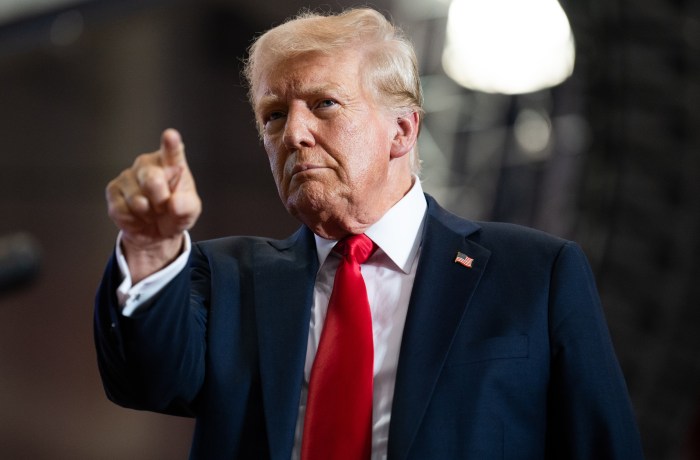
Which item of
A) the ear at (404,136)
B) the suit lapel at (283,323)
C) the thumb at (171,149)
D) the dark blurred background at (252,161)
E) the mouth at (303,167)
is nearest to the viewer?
the thumb at (171,149)

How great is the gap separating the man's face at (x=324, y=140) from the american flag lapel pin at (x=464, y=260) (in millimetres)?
153

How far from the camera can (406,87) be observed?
176 cm

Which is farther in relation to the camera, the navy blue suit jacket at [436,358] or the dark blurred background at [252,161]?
the dark blurred background at [252,161]

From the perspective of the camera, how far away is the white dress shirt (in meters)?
1.53

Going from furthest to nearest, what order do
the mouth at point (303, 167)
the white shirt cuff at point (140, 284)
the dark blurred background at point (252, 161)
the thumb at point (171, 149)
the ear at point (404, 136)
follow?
1. the dark blurred background at point (252, 161)
2. the ear at point (404, 136)
3. the mouth at point (303, 167)
4. the white shirt cuff at point (140, 284)
5. the thumb at point (171, 149)

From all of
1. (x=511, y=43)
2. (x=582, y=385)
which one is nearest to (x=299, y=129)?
(x=582, y=385)

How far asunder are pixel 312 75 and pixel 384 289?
0.36 meters

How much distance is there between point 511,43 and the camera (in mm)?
4793

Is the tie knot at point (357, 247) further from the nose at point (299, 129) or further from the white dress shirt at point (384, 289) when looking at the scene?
the nose at point (299, 129)

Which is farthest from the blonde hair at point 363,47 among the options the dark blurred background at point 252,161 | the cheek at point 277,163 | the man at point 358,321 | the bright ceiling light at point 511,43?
the bright ceiling light at point 511,43

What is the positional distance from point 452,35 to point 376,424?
3588 mm

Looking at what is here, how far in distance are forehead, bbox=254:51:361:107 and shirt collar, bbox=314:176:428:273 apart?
209mm

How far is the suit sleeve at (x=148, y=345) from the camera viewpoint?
1.39 meters

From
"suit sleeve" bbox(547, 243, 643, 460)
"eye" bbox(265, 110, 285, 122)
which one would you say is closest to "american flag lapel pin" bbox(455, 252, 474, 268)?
"suit sleeve" bbox(547, 243, 643, 460)
